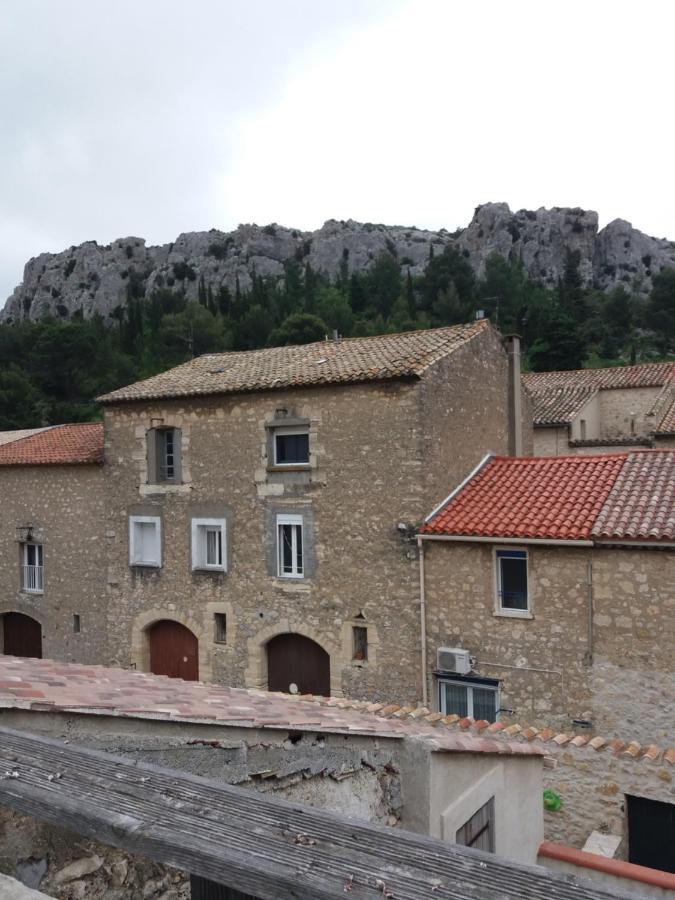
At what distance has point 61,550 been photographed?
18938 mm

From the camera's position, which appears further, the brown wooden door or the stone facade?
the brown wooden door

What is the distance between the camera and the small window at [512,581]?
1270 cm

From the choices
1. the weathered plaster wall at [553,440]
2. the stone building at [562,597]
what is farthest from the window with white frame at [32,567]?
the weathered plaster wall at [553,440]

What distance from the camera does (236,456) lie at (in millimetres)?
15914

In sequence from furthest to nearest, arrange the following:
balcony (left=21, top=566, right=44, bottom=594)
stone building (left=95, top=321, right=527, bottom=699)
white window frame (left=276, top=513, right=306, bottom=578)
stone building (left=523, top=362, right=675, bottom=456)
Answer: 1. stone building (left=523, top=362, right=675, bottom=456)
2. balcony (left=21, top=566, right=44, bottom=594)
3. white window frame (left=276, top=513, right=306, bottom=578)
4. stone building (left=95, top=321, right=527, bottom=699)

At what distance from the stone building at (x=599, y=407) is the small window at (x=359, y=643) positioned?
16.0m

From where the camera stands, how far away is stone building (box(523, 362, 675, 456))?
27.5 metres

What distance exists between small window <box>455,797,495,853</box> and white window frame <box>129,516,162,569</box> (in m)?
12.5

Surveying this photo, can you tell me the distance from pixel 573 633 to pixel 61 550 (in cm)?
1362

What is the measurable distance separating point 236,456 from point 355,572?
3935 mm

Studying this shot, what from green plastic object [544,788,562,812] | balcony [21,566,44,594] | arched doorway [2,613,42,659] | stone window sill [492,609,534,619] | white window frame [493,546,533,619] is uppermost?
white window frame [493,546,533,619]

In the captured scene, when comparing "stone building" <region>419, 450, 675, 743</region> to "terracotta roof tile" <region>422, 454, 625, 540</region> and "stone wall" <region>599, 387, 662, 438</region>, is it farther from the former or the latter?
"stone wall" <region>599, 387, 662, 438</region>

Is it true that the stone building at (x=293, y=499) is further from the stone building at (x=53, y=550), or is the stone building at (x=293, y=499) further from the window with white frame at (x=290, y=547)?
the stone building at (x=53, y=550)

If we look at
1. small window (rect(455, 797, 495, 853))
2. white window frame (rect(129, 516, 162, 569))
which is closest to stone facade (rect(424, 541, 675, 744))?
small window (rect(455, 797, 495, 853))
